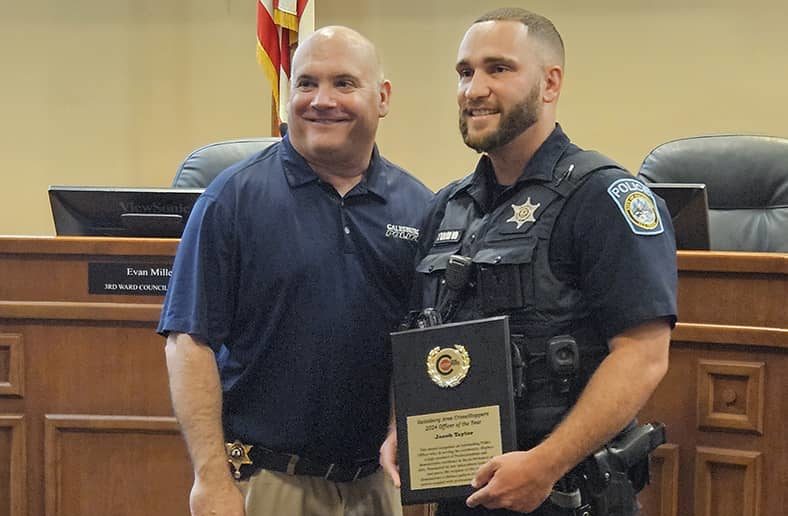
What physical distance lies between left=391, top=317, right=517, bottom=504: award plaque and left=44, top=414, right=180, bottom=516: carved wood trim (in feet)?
3.42

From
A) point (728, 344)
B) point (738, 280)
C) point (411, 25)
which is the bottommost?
point (728, 344)

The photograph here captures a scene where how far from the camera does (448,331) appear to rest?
1590 mm

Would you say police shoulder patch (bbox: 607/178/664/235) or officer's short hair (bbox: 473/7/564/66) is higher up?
officer's short hair (bbox: 473/7/564/66)

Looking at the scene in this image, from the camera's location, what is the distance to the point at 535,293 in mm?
1606

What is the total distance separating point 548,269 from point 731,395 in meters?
0.78

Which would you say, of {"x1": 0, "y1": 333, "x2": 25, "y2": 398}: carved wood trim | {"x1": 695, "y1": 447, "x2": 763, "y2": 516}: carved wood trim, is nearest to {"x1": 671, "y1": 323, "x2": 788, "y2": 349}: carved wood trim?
{"x1": 695, "y1": 447, "x2": 763, "y2": 516}: carved wood trim

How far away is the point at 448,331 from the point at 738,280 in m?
0.92

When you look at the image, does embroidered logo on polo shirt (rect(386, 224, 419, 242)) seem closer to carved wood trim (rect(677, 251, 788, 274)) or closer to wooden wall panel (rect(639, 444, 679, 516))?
carved wood trim (rect(677, 251, 788, 274))

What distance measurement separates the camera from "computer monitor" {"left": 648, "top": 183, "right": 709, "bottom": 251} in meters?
2.37

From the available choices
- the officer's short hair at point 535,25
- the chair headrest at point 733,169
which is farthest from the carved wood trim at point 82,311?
the chair headrest at point 733,169

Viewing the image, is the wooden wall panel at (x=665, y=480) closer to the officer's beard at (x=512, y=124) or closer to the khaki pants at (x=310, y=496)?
the khaki pants at (x=310, y=496)

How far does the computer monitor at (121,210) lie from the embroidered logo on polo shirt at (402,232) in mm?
815

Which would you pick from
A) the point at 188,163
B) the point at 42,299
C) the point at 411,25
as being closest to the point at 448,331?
the point at 42,299

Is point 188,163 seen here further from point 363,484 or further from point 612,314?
point 612,314
